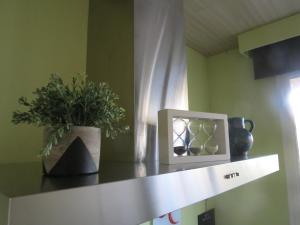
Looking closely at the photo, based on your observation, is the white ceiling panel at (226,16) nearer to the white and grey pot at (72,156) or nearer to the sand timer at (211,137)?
the sand timer at (211,137)

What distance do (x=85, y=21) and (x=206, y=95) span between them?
4.68ft

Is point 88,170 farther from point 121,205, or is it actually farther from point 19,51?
point 19,51

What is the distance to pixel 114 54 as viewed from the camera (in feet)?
3.33

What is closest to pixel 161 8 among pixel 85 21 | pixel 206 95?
pixel 85 21

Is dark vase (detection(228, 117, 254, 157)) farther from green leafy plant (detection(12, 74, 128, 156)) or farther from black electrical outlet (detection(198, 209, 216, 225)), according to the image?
black electrical outlet (detection(198, 209, 216, 225))

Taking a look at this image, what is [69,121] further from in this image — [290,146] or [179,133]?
[290,146]

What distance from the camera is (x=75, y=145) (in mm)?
547

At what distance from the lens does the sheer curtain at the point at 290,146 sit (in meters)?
1.70

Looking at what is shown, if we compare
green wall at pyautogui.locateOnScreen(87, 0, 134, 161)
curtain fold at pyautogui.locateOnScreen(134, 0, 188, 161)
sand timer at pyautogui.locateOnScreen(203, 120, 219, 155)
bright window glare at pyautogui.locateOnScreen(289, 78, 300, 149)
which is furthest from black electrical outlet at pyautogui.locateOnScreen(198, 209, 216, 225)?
green wall at pyautogui.locateOnScreen(87, 0, 134, 161)

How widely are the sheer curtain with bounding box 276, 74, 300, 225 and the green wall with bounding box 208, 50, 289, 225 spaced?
1.4 inches

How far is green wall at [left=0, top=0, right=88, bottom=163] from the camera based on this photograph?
2.82 ft

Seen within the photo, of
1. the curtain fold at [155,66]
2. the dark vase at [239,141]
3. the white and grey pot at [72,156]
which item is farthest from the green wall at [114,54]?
the dark vase at [239,141]

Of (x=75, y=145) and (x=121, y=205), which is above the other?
(x=75, y=145)

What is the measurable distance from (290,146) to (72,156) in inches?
68.9
